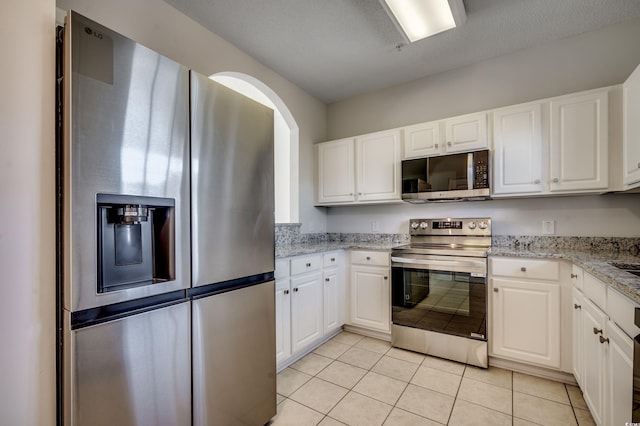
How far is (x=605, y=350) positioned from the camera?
1406 mm

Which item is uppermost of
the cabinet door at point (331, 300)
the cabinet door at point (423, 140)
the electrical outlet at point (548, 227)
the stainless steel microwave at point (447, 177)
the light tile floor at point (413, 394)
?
the cabinet door at point (423, 140)

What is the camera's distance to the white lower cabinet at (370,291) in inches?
109

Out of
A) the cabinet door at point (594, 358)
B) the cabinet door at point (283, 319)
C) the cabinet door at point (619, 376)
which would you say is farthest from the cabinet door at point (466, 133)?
the cabinet door at point (283, 319)

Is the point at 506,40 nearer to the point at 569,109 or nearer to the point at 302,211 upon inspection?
the point at 569,109

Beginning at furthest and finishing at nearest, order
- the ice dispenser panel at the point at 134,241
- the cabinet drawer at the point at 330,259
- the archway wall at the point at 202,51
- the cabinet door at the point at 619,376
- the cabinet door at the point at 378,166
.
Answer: the cabinet door at the point at 378,166 < the cabinet drawer at the point at 330,259 < the archway wall at the point at 202,51 < the cabinet door at the point at 619,376 < the ice dispenser panel at the point at 134,241

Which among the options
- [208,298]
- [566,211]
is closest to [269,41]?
[208,298]

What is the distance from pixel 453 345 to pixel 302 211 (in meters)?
1.92

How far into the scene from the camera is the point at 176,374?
1207 millimetres

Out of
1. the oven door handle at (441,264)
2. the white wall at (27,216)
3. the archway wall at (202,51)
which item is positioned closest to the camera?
the white wall at (27,216)

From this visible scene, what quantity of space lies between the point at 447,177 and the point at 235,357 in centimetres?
222

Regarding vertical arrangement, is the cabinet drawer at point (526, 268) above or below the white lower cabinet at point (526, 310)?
above

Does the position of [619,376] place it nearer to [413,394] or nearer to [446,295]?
[413,394]

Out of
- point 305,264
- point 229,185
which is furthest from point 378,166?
point 229,185

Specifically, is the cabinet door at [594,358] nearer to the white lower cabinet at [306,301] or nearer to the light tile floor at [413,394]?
the light tile floor at [413,394]
